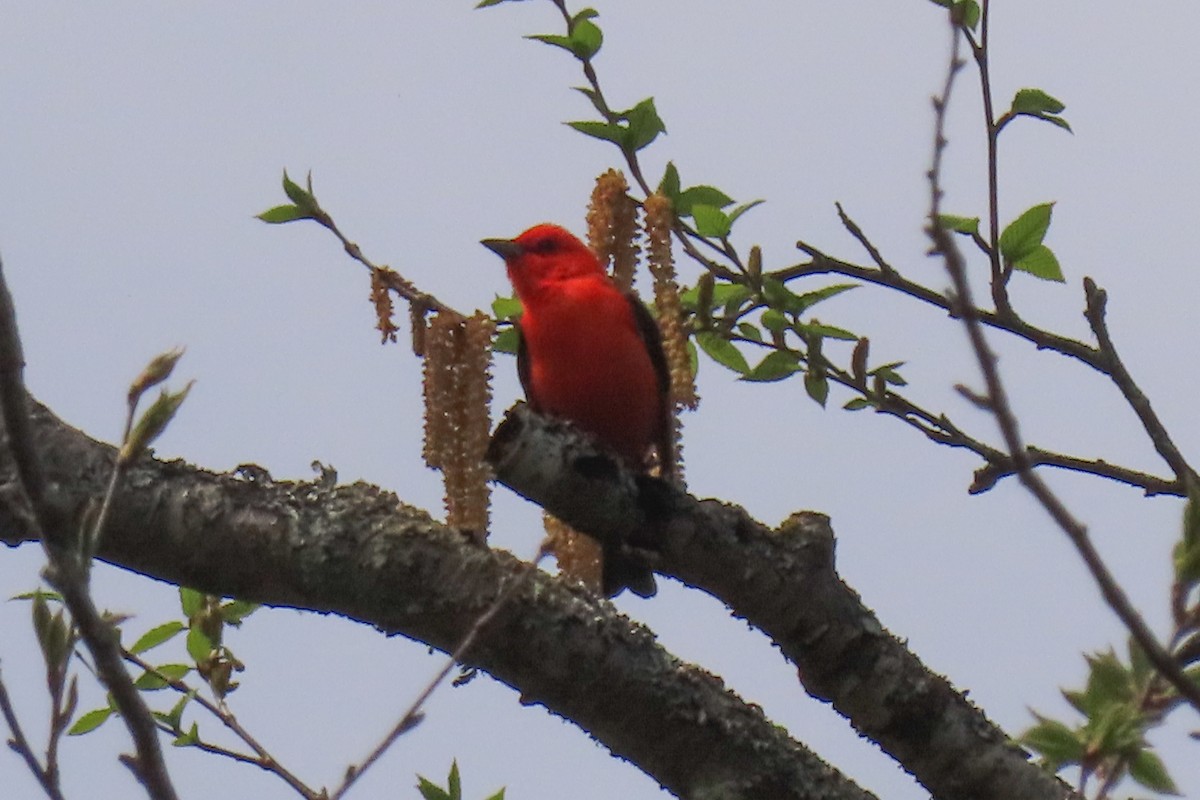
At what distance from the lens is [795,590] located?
3.19m

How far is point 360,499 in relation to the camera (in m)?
3.22

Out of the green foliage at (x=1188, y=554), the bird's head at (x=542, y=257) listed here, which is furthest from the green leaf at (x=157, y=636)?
the green foliage at (x=1188, y=554)

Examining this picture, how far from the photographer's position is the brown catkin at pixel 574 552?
3.37 meters

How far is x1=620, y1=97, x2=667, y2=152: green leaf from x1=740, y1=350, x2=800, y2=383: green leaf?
62 centimetres

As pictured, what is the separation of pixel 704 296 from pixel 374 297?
2.56 ft

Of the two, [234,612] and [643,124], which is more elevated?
[643,124]

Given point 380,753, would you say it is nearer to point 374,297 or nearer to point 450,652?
point 450,652

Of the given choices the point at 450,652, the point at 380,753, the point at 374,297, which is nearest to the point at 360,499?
the point at 450,652

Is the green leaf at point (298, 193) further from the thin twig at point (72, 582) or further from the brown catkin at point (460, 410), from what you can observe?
the thin twig at point (72, 582)

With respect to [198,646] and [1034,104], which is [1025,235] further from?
[198,646]

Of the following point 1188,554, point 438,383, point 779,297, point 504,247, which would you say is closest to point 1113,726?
point 1188,554

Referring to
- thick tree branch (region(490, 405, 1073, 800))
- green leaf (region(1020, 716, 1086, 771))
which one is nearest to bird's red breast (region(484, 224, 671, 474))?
thick tree branch (region(490, 405, 1073, 800))

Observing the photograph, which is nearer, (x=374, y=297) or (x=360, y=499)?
(x=360, y=499)

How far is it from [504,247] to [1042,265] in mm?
2497
